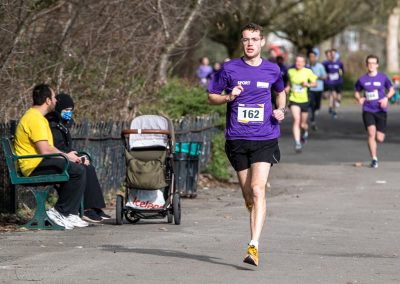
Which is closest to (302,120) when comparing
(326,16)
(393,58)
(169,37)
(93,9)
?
(169,37)

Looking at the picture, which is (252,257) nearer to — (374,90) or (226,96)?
(226,96)

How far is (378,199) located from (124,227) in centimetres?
441

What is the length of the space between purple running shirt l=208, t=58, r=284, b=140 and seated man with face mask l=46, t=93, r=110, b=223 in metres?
3.36

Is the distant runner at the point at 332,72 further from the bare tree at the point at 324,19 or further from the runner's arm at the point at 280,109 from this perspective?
the runner's arm at the point at 280,109

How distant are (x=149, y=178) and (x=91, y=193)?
72 centimetres

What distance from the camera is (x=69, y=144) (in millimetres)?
13039

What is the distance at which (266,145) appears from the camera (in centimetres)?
985

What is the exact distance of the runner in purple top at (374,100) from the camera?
20656mm

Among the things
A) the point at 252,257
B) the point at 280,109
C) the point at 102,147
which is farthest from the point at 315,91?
the point at 252,257

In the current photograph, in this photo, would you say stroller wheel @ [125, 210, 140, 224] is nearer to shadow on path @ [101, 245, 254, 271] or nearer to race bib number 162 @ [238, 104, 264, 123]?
shadow on path @ [101, 245, 254, 271]

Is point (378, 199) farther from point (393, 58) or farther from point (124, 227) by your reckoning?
point (393, 58)

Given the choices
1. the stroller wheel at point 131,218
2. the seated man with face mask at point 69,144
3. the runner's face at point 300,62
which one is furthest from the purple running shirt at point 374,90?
the seated man with face mask at point 69,144

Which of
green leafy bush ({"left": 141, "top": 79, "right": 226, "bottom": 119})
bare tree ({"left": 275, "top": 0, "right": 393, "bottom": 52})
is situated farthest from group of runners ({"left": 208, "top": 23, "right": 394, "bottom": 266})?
bare tree ({"left": 275, "top": 0, "right": 393, "bottom": 52})

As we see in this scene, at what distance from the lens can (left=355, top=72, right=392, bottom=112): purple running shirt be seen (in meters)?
20.8
